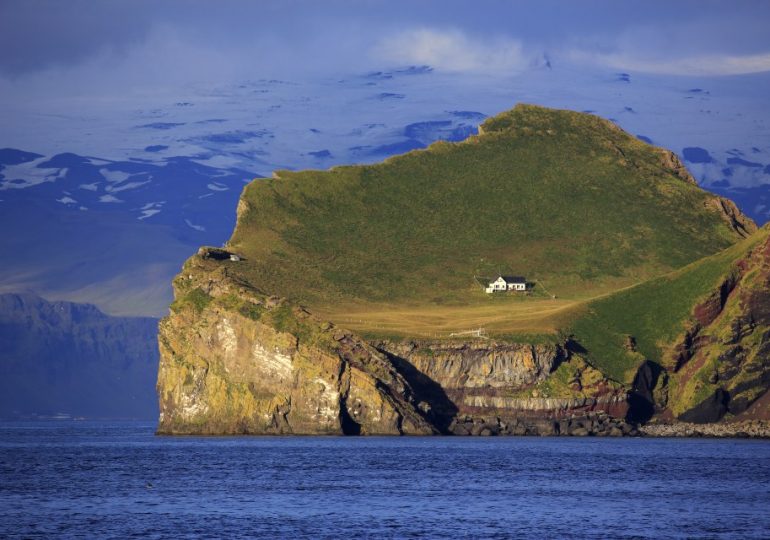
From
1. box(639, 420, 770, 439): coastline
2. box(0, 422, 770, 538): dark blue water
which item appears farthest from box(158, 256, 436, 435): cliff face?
box(639, 420, 770, 439): coastline

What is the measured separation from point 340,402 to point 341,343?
26.9 feet

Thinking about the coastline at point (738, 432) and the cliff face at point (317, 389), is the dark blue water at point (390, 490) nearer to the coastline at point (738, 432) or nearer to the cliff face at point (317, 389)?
the cliff face at point (317, 389)

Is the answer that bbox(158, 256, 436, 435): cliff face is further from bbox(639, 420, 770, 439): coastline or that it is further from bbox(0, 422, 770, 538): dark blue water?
bbox(639, 420, 770, 439): coastline

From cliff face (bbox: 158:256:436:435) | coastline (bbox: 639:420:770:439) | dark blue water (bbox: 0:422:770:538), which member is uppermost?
cliff face (bbox: 158:256:436:435)

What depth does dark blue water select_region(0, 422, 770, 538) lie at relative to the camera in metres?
105

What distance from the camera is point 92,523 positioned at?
106438 mm

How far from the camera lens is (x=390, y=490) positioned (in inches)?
4961

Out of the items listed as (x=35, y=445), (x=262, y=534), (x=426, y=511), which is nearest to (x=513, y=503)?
(x=426, y=511)

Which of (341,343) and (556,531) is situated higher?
(341,343)

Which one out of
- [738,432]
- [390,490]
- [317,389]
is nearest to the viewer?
[390,490]

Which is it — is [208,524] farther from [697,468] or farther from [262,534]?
[697,468]

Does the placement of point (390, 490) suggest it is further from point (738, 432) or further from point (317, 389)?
point (738, 432)

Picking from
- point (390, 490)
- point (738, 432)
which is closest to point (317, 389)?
point (738, 432)

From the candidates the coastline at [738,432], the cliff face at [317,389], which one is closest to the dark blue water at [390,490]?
the cliff face at [317,389]
